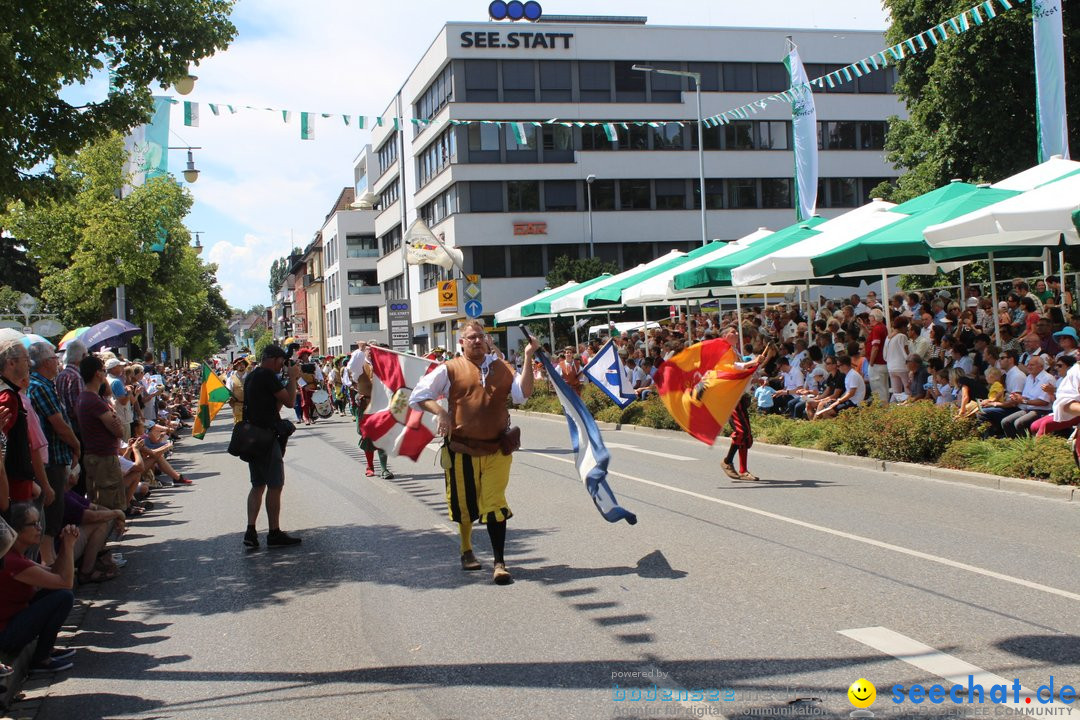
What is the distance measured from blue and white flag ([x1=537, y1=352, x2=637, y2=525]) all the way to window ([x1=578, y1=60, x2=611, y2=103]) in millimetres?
A: 45008

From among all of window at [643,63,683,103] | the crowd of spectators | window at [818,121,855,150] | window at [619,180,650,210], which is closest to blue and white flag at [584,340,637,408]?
the crowd of spectators

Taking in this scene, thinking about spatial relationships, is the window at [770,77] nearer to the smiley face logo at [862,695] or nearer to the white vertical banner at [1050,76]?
the white vertical banner at [1050,76]

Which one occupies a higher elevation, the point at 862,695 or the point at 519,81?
the point at 519,81

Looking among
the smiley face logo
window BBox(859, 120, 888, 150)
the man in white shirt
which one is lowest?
the smiley face logo

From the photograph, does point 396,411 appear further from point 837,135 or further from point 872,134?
point 872,134

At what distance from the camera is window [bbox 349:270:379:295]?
88.9 metres

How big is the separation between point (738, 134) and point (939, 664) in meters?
51.6

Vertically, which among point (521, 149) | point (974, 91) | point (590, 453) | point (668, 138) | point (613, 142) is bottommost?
point (590, 453)

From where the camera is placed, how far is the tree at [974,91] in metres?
26.5

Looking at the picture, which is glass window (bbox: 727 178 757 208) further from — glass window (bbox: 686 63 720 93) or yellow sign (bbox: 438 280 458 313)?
yellow sign (bbox: 438 280 458 313)

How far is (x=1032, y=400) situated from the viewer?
42.5ft

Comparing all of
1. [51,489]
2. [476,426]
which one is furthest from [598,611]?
[51,489]

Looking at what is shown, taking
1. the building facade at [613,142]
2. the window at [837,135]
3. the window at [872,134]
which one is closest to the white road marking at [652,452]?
the building facade at [613,142]

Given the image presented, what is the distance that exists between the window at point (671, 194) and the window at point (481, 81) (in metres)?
9.74
